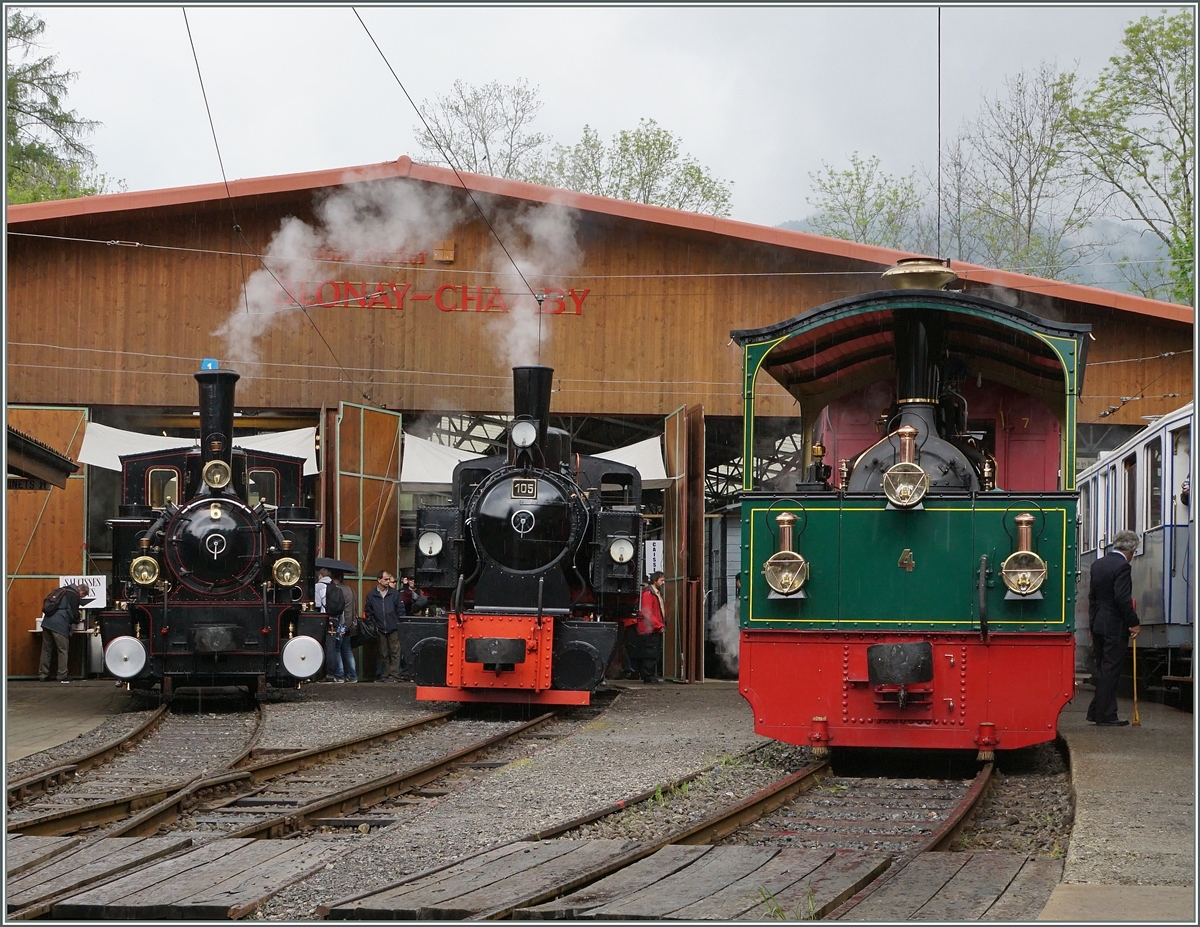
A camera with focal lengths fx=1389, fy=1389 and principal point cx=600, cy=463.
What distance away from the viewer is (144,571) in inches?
525

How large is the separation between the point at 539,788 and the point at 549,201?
38.2 ft

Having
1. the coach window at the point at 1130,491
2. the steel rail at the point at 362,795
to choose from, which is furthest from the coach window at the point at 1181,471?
the steel rail at the point at 362,795

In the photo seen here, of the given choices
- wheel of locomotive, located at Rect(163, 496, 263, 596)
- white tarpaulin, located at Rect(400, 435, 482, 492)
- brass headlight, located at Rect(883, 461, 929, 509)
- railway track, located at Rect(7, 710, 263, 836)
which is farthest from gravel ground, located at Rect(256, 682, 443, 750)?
brass headlight, located at Rect(883, 461, 929, 509)

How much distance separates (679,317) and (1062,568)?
451 inches

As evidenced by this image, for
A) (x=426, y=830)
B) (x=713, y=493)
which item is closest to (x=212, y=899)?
(x=426, y=830)

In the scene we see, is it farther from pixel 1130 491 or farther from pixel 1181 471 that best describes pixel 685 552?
pixel 1181 471

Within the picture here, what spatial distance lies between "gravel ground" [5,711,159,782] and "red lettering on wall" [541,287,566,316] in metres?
8.16

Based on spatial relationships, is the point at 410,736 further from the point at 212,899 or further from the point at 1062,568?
the point at 212,899

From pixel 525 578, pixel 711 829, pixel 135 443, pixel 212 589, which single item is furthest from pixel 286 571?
pixel 711 829

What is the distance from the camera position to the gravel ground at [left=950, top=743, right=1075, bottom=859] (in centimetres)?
643

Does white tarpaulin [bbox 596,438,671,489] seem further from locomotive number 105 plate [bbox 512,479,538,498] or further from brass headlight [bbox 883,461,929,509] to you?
brass headlight [bbox 883,461,929,509]

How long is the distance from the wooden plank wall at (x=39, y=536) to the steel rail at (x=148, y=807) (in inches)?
403

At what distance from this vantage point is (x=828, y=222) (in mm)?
38344

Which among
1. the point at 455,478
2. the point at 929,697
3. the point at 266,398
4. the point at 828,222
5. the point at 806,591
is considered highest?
the point at 828,222
